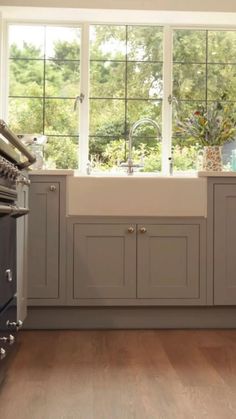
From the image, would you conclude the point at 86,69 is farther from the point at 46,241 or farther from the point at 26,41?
the point at 46,241

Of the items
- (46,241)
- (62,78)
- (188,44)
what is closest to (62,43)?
(62,78)

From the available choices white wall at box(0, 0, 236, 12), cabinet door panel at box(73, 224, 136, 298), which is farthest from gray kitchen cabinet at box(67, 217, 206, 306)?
white wall at box(0, 0, 236, 12)

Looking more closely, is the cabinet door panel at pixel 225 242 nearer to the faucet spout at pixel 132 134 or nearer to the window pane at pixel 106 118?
the faucet spout at pixel 132 134

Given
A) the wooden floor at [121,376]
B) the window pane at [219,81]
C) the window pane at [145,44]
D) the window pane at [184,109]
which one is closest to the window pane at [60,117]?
the window pane at [145,44]

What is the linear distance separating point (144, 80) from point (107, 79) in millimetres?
264

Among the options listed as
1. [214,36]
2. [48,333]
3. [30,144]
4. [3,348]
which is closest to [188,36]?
[214,36]

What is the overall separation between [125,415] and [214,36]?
2932mm

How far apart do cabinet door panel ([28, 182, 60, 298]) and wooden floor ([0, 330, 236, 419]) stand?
275mm

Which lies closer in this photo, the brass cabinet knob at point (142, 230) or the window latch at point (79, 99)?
the brass cabinet knob at point (142, 230)

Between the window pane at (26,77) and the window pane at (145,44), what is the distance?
658 mm

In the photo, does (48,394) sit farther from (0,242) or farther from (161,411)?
(0,242)

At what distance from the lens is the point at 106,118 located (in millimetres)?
3928

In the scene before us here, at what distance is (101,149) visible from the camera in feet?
12.9

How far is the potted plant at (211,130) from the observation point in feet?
12.0
